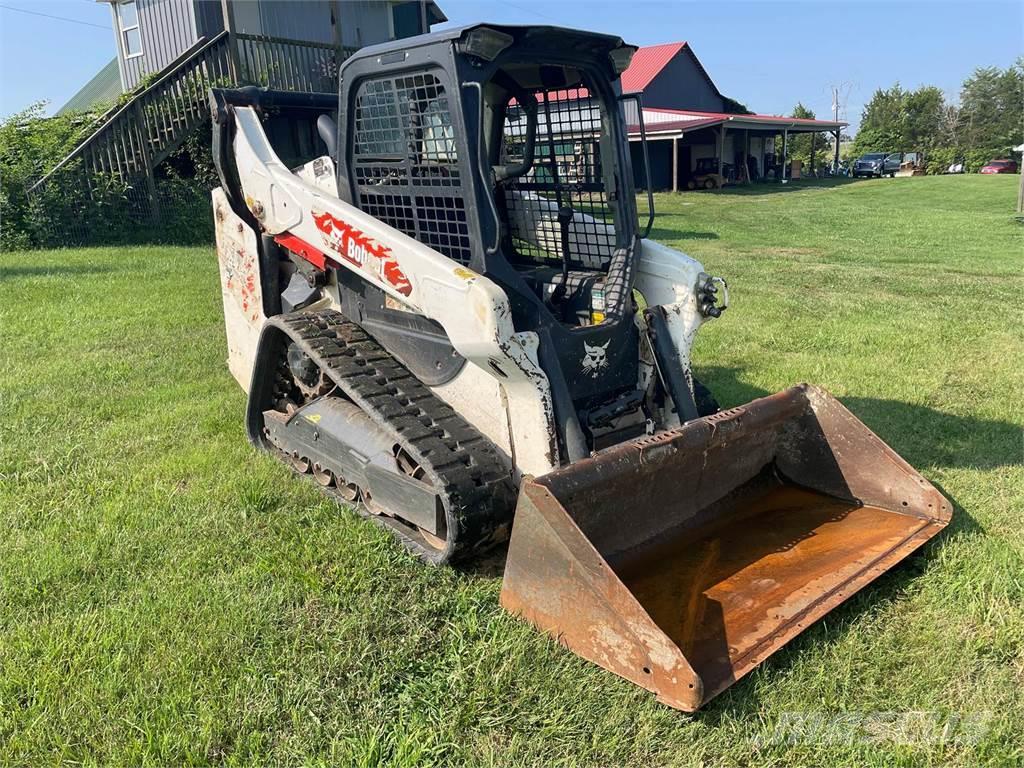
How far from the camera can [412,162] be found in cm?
354

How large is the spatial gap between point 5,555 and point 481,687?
7.24 ft

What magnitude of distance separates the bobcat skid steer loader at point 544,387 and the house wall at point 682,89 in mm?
30577

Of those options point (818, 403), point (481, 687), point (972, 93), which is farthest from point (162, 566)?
point (972, 93)

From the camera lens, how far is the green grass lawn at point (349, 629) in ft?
8.06

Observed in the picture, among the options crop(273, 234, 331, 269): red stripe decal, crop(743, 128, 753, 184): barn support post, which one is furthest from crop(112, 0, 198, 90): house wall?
crop(743, 128, 753, 184): barn support post

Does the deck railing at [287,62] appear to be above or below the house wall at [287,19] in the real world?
below

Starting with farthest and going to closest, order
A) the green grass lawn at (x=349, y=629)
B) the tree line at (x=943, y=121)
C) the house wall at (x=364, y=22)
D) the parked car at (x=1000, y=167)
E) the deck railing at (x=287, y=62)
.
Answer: the tree line at (x=943, y=121) < the parked car at (x=1000, y=167) < the house wall at (x=364, y=22) < the deck railing at (x=287, y=62) < the green grass lawn at (x=349, y=629)

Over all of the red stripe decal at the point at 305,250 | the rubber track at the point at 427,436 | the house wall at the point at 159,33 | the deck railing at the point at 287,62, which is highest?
the house wall at the point at 159,33

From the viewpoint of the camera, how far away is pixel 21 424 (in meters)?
5.12

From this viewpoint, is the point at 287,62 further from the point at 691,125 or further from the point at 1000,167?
the point at 1000,167

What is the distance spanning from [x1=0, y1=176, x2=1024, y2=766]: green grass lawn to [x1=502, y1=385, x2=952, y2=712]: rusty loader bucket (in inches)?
4.8

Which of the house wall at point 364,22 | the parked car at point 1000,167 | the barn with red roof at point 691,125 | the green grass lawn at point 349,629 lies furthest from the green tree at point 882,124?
the green grass lawn at point 349,629

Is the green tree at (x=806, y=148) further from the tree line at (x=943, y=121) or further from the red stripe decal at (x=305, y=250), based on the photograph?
the red stripe decal at (x=305, y=250)

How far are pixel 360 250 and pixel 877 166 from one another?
4631 centimetres
